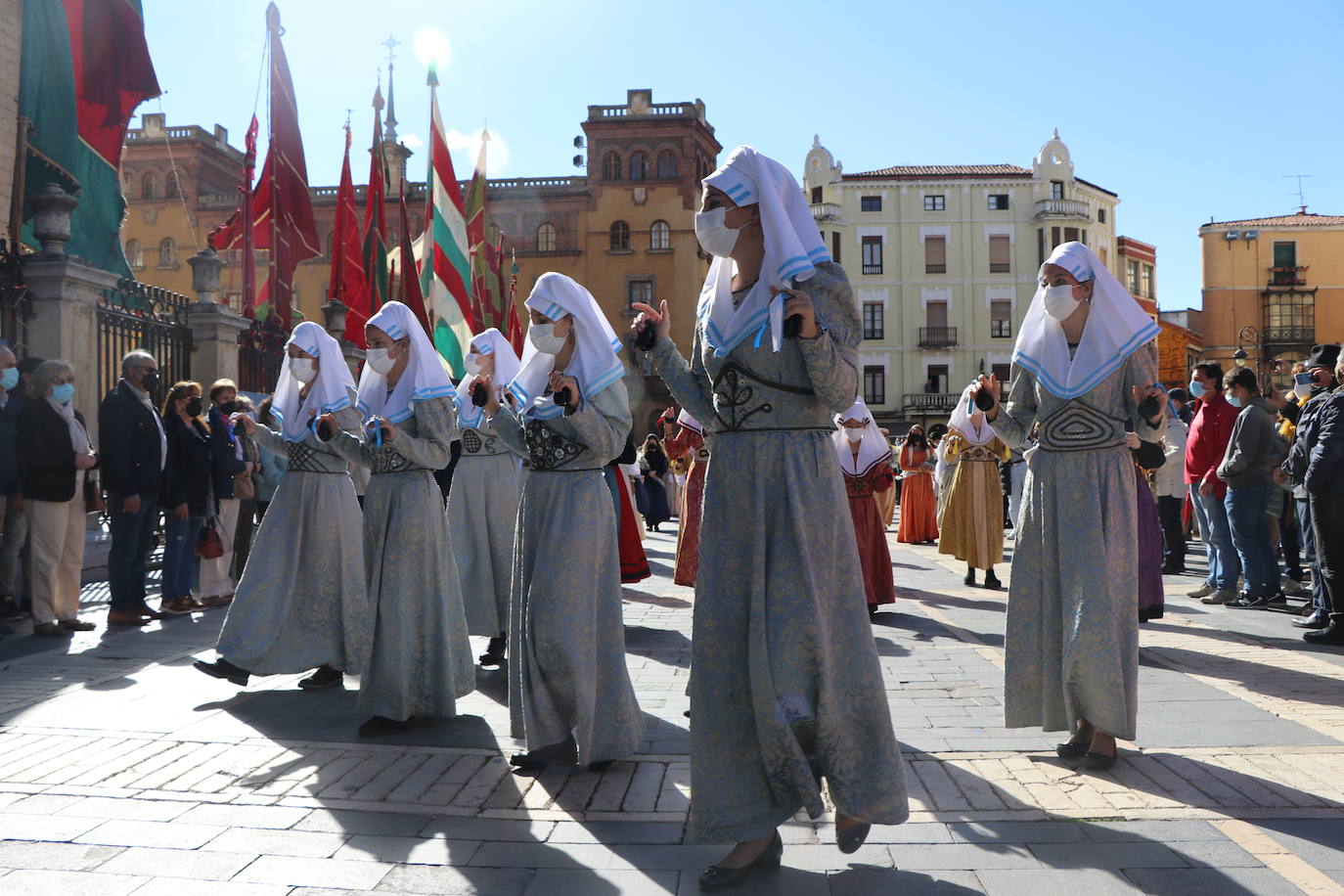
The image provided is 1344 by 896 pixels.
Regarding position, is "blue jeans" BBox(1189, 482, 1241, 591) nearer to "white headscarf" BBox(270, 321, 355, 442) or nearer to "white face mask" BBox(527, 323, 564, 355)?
"white face mask" BBox(527, 323, 564, 355)

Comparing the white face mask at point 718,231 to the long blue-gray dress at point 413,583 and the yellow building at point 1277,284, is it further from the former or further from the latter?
the yellow building at point 1277,284

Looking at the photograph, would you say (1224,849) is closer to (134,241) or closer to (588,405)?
A: (588,405)

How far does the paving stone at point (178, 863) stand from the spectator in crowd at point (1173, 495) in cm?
1047

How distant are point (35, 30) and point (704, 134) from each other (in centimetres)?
3652

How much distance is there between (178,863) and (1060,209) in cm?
5346

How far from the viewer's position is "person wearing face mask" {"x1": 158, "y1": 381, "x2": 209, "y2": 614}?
9.52 meters

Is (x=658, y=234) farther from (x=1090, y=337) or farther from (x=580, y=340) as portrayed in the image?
(x=1090, y=337)

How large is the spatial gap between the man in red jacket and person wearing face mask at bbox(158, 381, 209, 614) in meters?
8.83

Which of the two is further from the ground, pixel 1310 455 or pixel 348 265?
pixel 348 265

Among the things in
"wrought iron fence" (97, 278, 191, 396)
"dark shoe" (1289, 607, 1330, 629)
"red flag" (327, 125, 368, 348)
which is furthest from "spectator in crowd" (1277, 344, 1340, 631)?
"red flag" (327, 125, 368, 348)

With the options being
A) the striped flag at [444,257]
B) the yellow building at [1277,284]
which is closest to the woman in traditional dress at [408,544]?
the striped flag at [444,257]

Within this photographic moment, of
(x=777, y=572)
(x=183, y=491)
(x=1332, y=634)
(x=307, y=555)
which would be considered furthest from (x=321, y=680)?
(x=1332, y=634)

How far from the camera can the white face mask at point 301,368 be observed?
250 inches

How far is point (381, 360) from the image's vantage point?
586cm
